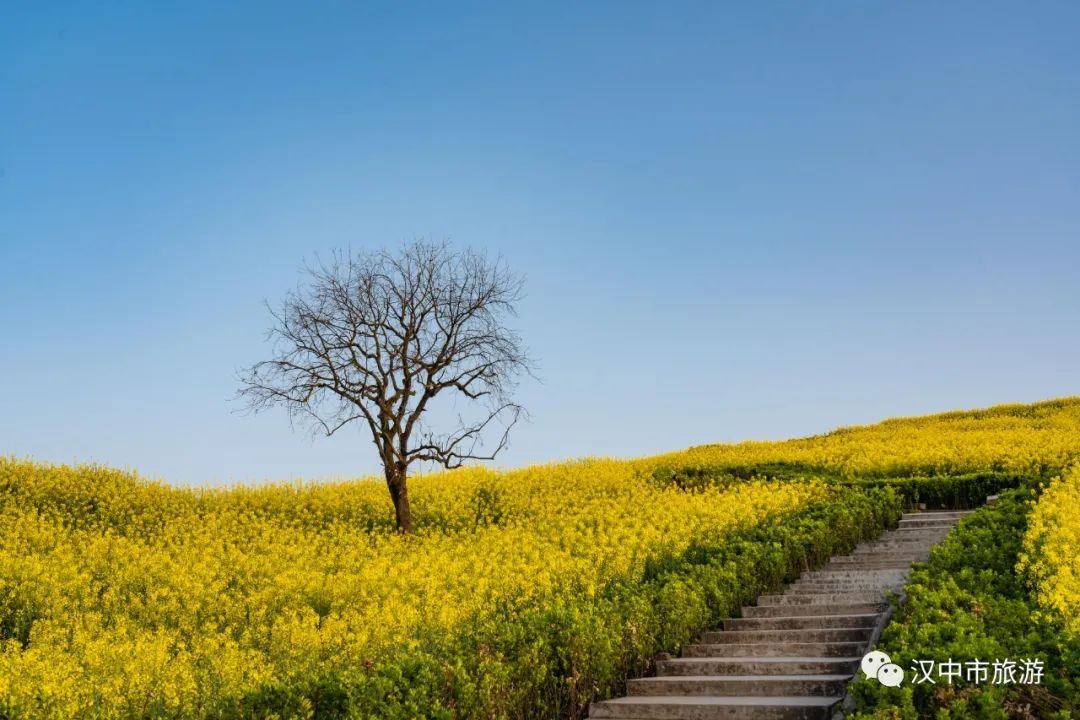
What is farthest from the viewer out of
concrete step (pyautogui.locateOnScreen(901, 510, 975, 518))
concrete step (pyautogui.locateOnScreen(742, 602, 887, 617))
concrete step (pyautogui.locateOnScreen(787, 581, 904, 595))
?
concrete step (pyautogui.locateOnScreen(901, 510, 975, 518))

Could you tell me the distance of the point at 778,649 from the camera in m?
12.6

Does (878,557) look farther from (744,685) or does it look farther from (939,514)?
(744,685)

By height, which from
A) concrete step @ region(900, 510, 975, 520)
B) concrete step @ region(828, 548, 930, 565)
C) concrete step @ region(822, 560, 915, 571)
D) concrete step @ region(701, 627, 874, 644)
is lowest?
concrete step @ region(701, 627, 874, 644)

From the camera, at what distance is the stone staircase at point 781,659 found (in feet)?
34.2

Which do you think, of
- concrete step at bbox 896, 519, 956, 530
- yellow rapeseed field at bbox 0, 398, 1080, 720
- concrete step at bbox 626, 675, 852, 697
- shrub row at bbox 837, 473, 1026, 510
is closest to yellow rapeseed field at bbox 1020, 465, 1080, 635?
yellow rapeseed field at bbox 0, 398, 1080, 720

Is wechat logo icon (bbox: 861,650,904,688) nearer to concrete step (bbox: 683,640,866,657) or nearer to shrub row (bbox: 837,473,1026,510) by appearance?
concrete step (bbox: 683,640,866,657)

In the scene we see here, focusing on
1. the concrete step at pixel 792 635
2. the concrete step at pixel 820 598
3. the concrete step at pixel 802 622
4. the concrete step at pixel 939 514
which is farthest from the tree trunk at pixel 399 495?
the concrete step at pixel 792 635

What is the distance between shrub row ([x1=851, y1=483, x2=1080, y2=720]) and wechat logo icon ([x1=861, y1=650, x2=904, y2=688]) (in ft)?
0.25

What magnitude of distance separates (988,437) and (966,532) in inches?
841

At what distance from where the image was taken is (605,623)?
11.5 metres

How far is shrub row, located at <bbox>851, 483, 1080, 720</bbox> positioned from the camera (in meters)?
8.12

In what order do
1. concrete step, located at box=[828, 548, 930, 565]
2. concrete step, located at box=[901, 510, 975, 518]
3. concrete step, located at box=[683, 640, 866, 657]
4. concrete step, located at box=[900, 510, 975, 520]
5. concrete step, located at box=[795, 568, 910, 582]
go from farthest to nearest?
concrete step, located at box=[901, 510, 975, 518]
concrete step, located at box=[900, 510, 975, 520]
concrete step, located at box=[828, 548, 930, 565]
concrete step, located at box=[795, 568, 910, 582]
concrete step, located at box=[683, 640, 866, 657]

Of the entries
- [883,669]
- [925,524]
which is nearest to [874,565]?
[925,524]

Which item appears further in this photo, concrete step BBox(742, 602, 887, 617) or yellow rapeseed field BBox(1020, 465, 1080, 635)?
concrete step BBox(742, 602, 887, 617)
